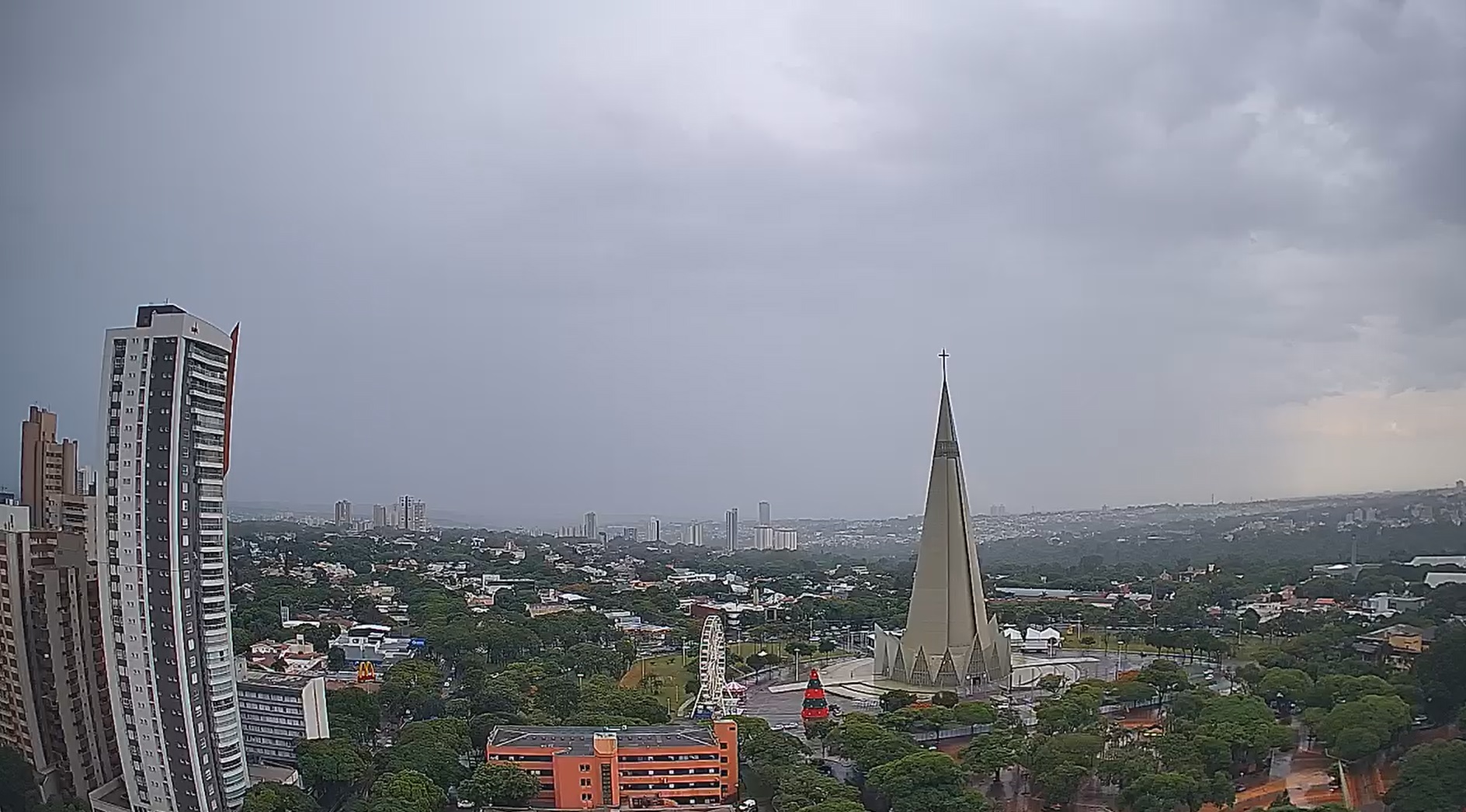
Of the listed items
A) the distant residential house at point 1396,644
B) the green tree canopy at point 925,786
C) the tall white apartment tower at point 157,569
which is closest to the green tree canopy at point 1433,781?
the distant residential house at point 1396,644

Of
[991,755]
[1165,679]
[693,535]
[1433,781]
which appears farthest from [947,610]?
[693,535]

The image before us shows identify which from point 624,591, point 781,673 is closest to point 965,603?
point 781,673

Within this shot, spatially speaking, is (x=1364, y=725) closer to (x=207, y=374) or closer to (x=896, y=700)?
(x=896, y=700)

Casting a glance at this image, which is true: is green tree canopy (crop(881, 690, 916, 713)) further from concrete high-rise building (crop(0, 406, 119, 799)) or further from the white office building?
concrete high-rise building (crop(0, 406, 119, 799))

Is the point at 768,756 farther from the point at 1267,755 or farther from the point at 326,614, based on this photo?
the point at 326,614

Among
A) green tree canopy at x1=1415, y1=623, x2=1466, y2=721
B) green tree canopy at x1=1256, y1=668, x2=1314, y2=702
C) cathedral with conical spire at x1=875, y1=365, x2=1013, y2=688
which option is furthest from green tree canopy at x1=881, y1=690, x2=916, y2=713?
green tree canopy at x1=1415, y1=623, x2=1466, y2=721

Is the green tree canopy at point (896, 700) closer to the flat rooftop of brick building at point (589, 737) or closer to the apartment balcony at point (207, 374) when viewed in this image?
the flat rooftop of brick building at point (589, 737)

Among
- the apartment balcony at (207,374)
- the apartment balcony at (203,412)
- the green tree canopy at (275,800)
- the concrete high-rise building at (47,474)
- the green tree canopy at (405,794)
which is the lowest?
the green tree canopy at (405,794)
